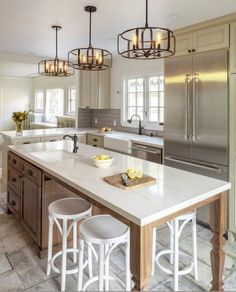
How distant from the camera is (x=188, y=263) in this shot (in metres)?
2.45

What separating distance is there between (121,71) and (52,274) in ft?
13.5

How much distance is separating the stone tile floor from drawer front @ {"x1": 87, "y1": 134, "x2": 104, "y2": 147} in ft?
7.22

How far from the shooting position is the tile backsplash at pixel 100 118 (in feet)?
18.2

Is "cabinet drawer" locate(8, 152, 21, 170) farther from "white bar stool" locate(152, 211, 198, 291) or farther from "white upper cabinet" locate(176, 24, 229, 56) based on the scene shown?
"white upper cabinet" locate(176, 24, 229, 56)

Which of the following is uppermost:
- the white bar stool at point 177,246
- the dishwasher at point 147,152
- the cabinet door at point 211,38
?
the cabinet door at point 211,38

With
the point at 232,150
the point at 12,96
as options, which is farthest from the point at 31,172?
the point at 12,96

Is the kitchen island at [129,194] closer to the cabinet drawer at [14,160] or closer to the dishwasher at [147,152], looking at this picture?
the cabinet drawer at [14,160]

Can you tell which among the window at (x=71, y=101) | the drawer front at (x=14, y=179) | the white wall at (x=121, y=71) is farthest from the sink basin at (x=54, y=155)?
the window at (x=71, y=101)

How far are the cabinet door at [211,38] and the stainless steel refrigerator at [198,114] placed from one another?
0.23ft

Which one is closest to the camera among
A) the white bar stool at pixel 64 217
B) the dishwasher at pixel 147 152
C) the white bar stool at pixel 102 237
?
the white bar stool at pixel 102 237

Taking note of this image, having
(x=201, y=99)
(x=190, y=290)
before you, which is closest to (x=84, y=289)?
(x=190, y=290)

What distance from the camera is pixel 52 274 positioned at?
227 cm

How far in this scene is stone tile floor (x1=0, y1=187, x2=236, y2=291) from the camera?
2127 millimetres

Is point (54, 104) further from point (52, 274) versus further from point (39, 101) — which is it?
point (52, 274)
